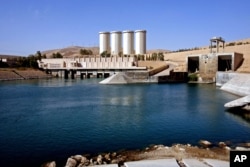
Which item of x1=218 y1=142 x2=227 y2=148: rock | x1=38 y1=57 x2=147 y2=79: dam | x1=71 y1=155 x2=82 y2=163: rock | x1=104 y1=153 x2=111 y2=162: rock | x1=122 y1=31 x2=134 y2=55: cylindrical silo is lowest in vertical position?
x1=218 y1=142 x2=227 y2=148: rock

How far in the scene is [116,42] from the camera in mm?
101062

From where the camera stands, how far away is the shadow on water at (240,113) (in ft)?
65.7

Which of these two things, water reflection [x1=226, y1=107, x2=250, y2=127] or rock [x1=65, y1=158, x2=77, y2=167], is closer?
rock [x1=65, y1=158, x2=77, y2=167]

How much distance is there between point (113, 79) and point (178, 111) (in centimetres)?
3037

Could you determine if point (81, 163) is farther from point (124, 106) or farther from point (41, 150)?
point (124, 106)

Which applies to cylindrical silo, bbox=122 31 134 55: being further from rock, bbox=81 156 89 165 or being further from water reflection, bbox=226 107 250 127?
rock, bbox=81 156 89 165

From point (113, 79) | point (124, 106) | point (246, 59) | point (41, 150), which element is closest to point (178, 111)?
point (124, 106)

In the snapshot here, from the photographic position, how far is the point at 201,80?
172 feet

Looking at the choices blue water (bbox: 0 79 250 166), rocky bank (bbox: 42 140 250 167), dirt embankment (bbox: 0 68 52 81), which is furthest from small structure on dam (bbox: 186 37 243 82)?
dirt embankment (bbox: 0 68 52 81)

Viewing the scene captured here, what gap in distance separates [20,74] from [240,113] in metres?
60.9

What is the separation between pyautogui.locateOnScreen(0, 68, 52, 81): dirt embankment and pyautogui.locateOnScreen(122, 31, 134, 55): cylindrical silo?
28479 mm

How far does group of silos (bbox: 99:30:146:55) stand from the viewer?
98062 millimetres

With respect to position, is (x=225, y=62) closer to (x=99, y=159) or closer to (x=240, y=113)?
(x=240, y=113)

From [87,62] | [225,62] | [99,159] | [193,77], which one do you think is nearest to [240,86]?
[193,77]
